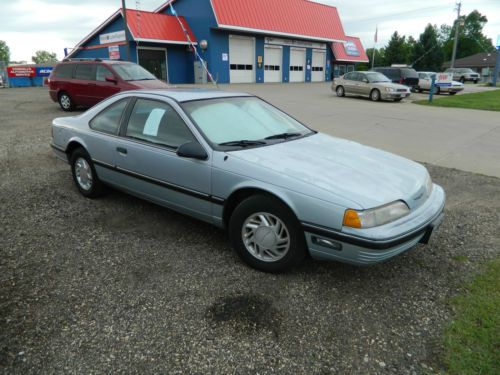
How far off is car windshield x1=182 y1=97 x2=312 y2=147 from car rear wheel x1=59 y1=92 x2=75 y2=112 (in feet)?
34.1

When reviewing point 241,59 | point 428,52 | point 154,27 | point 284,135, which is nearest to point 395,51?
point 428,52

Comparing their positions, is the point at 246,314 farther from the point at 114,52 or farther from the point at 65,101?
the point at 114,52

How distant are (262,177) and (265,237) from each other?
496mm

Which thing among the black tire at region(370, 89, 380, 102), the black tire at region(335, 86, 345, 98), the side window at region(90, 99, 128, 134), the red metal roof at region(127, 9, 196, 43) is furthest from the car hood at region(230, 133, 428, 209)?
the red metal roof at region(127, 9, 196, 43)

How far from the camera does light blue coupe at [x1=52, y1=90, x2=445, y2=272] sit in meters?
2.77

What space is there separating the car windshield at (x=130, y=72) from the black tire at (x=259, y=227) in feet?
31.3

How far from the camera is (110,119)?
4.47m

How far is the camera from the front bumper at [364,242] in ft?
8.79

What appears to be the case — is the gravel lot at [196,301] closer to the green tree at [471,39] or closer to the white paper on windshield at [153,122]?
the white paper on windshield at [153,122]

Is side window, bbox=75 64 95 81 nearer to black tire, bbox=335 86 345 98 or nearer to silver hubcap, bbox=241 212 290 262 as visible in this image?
silver hubcap, bbox=241 212 290 262

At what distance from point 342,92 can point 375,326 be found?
20.0 meters

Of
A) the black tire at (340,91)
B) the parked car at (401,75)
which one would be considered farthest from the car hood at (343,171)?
the parked car at (401,75)

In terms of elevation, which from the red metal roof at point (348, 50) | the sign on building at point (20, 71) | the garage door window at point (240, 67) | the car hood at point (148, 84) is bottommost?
the car hood at point (148, 84)

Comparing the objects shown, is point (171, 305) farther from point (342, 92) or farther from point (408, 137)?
point (342, 92)
